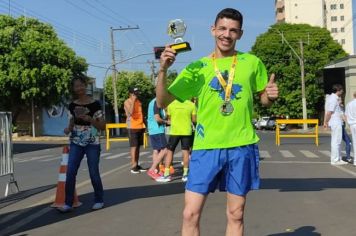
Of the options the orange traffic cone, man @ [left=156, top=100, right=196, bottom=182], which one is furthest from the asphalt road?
man @ [left=156, top=100, right=196, bottom=182]

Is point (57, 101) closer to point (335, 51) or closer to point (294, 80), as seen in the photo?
point (294, 80)

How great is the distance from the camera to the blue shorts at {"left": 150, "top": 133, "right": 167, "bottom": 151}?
11312mm

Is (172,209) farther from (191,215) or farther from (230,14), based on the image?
(230,14)

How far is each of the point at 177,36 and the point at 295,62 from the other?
5517 centimetres

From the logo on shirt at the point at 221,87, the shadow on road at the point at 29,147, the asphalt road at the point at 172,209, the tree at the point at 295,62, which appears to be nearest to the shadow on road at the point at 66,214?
the asphalt road at the point at 172,209

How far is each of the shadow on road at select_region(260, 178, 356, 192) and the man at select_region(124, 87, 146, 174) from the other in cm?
294

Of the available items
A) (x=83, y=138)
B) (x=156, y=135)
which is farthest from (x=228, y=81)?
(x=156, y=135)

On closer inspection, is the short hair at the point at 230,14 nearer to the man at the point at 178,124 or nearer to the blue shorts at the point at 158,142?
the man at the point at 178,124

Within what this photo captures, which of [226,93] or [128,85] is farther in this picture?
[128,85]

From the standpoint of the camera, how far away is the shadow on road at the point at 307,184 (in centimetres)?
926

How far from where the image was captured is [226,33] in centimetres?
416

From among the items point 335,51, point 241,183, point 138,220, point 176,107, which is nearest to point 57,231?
point 138,220

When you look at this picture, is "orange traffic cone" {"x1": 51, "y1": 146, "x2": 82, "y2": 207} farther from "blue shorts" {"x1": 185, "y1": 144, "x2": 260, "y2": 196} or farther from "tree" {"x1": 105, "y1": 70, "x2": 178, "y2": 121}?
"tree" {"x1": 105, "y1": 70, "x2": 178, "y2": 121}

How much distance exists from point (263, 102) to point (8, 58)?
42.0 meters
